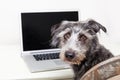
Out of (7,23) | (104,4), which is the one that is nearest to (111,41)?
(104,4)

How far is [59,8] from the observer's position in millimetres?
1528

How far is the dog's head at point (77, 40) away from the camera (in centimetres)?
79

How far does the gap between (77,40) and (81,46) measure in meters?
0.03

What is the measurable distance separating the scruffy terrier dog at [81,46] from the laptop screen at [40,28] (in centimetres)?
42

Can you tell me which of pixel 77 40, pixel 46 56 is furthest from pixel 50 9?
pixel 77 40

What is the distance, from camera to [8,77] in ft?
3.17

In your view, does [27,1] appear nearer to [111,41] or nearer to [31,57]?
[31,57]

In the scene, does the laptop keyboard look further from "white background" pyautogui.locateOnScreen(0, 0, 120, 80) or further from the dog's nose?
the dog's nose

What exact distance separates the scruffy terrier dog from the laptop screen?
1.39 feet

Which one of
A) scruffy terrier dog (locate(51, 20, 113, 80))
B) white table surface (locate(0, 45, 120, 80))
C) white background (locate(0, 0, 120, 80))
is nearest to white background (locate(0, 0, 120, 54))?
white background (locate(0, 0, 120, 80))

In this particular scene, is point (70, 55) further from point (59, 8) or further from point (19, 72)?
point (59, 8)

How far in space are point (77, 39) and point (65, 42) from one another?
50 millimetres

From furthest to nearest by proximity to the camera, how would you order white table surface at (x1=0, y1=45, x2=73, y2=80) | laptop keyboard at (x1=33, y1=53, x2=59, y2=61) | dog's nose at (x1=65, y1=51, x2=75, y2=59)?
laptop keyboard at (x1=33, y1=53, x2=59, y2=61)
white table surface at (x1=0, y1=45, x2=73, y2=80)
dog's nose at (x1=65, y1=51, x2=75, y2=59)

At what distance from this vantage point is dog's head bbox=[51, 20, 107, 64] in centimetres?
79
